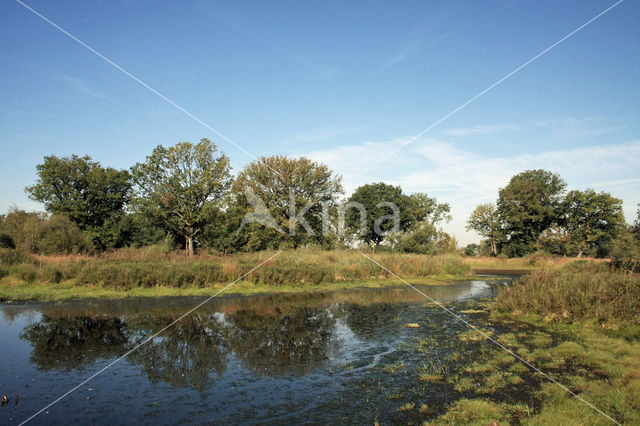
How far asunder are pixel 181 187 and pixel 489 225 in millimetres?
44796

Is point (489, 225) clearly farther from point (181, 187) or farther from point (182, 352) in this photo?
point (182, 352)

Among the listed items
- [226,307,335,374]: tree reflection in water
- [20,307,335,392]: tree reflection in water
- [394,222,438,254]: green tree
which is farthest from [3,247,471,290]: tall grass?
[394,222,438,254]: green tree

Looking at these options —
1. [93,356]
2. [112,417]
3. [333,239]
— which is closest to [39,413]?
[112,417]

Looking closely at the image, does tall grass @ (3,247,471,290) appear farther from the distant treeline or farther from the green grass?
the green grass

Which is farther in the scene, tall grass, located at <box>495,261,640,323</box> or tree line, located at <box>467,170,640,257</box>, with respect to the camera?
tree line, located at <box>467,170,640,257</box>

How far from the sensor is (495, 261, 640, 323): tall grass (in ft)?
38.8

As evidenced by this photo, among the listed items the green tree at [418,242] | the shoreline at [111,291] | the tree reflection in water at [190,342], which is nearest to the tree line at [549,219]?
the green tree at [418,242]

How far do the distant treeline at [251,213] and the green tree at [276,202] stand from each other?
4.3 inches

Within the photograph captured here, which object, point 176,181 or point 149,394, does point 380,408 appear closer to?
point 149,394

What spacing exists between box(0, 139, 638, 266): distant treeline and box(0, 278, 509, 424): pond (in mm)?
17669

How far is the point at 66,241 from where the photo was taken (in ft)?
91.2

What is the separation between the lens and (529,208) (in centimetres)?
5503

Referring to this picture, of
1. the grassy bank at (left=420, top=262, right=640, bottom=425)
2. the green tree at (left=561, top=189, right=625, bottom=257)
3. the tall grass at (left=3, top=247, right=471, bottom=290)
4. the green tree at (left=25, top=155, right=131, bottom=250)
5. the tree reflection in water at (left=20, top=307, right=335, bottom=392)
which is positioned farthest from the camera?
the green tree at (left=561, top=189, right=625, bottom=257)

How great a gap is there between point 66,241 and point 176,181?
14.0 m
